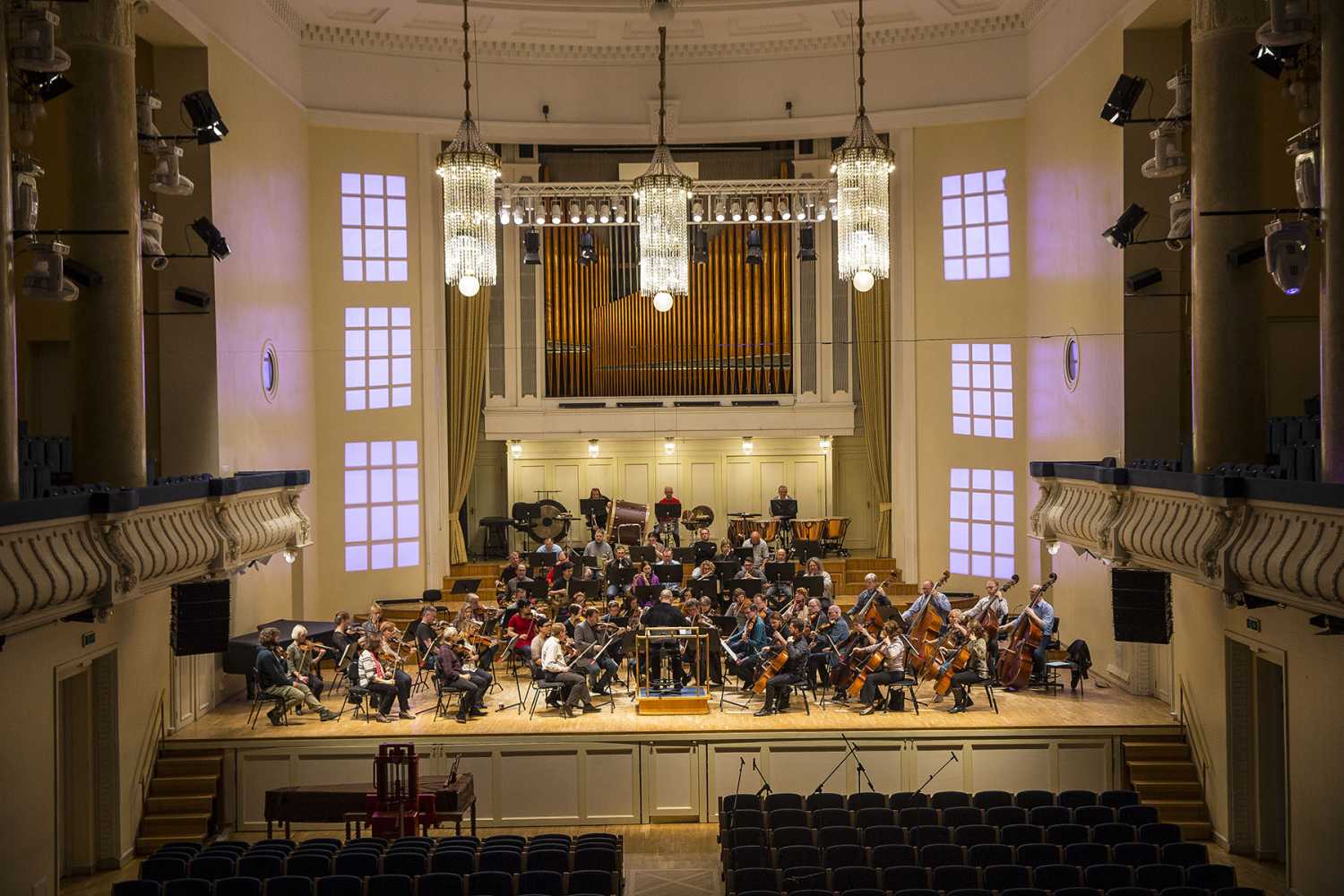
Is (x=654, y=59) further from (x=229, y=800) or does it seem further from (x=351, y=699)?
(x=229, y=800)

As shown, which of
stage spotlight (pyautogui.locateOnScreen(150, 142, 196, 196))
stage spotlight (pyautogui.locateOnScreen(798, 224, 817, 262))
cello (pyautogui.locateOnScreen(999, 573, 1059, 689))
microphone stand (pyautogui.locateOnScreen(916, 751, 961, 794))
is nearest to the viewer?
stage spotlight (pyautogui.locateOnScreen(150, 142, 196, 196))

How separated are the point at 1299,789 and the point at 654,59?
1389cm

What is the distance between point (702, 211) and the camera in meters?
20.1

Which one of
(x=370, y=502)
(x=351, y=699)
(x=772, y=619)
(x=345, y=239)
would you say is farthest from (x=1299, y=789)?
(x=345, y=239)

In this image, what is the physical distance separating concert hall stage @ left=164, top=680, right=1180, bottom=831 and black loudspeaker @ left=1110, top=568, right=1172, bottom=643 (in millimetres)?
1308

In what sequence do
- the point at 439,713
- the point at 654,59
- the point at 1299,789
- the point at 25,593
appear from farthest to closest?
the point at 654,59 < the point at 439,713 < the point at 1299,789 < the point at 25,593

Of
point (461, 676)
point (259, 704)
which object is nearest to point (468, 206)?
point (461, 676)

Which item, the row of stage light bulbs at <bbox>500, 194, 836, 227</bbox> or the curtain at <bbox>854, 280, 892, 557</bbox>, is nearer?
the row of stage light bulbs at <bbox>500, 194, 836, 227</bbox>

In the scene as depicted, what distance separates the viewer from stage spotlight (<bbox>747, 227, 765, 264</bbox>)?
1898 cm

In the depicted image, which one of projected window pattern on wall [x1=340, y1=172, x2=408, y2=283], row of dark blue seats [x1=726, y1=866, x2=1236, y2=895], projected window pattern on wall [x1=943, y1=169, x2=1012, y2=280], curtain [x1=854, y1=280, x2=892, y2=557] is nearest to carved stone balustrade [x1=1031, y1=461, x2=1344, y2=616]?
row of dark blue seats [x1=726, y1=866, x2=1236, y2=895]

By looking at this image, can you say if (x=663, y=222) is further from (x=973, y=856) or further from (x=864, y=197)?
(x=973, y=856)

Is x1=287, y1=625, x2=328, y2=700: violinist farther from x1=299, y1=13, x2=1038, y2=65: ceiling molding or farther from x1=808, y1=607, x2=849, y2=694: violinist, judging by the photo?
x1=299, y1=13, x2=1038, y2=65: ceiling molding

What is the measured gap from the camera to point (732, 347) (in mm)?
20109

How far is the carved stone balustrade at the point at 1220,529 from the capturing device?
8.62 metres
